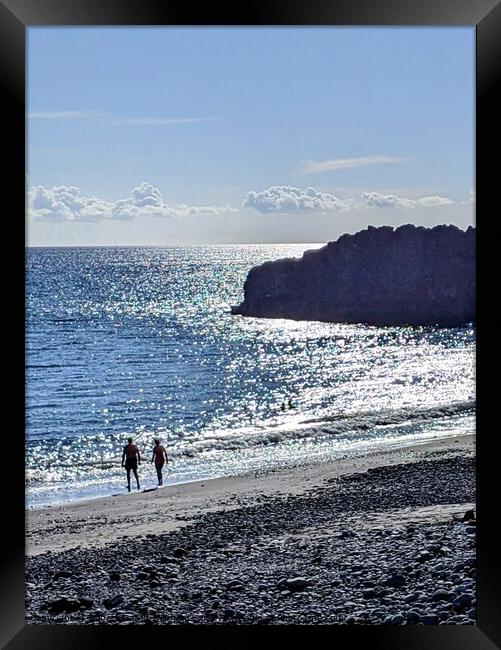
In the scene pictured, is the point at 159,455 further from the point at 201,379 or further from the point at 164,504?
the point at 201,379

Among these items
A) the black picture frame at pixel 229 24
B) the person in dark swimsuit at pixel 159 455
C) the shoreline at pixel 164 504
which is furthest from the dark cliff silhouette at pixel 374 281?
the black picture frame at pixel 229 24

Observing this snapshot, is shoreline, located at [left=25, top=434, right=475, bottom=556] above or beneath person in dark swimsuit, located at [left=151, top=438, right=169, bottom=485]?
beneath

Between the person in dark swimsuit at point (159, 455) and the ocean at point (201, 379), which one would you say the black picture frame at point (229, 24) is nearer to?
the person in dark swimsuit at point (159, 455)

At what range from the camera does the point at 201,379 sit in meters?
20.1

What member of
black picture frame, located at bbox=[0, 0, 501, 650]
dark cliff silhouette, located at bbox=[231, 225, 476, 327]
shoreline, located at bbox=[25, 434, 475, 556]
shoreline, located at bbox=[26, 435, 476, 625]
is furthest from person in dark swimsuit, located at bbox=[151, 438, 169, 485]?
dark cliff silhouette, located at bbox=[231, 225, 476, 327]

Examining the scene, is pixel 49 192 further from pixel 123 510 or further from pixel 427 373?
pixel 123 510

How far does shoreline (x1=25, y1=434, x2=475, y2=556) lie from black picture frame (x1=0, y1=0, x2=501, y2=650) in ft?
11.0

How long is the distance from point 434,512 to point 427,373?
1467cm

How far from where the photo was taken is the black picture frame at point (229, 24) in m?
2.37

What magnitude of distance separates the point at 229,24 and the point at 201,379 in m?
17.8

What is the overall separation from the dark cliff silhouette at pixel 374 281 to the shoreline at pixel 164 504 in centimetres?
1718

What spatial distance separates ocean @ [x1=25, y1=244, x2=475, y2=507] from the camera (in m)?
12.2

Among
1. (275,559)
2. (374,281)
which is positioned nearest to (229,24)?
(275,559)

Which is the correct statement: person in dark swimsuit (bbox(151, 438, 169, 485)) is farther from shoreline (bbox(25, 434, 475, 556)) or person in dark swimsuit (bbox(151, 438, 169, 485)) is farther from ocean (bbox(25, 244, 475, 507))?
ocean (bbox(25, 244, 475, 507))
